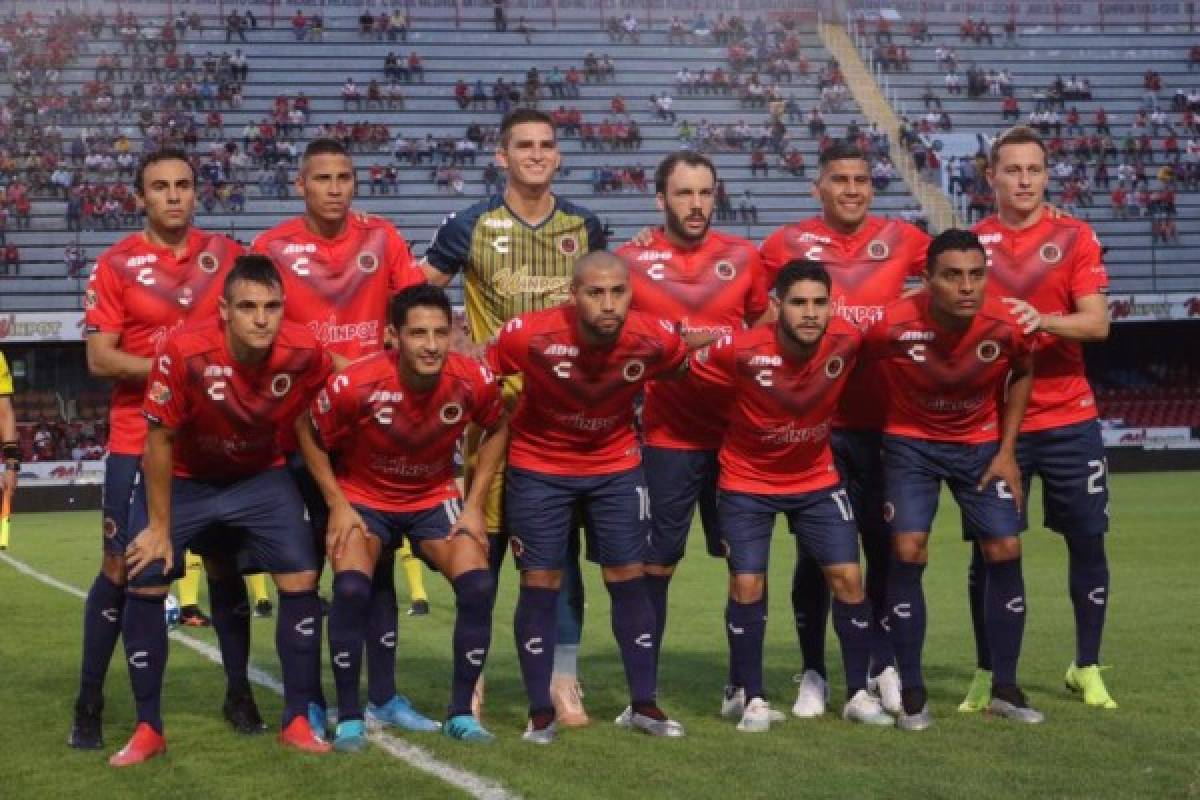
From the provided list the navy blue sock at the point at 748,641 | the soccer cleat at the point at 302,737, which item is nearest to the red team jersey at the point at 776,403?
the navy blue sock at the point at 748,641

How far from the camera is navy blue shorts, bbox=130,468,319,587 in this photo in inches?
319

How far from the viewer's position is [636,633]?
841 centimetres

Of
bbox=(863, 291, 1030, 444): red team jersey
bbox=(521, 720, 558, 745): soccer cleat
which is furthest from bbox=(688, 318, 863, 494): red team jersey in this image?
bbox=(521, 720, 558, 745): soccer cleat

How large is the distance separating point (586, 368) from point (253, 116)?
37.0 meters

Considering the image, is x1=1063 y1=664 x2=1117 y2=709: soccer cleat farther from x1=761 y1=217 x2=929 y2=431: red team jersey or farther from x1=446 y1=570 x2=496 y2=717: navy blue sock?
x1=446 y1=570 x2=496 y2=717: navy blue sock

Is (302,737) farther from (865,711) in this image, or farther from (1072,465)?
(1072,465)

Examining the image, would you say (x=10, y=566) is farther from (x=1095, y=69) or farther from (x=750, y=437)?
(x=1095, y=69)

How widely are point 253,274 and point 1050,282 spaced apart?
12.7 ft

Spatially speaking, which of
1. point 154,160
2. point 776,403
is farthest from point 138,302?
point 776,403

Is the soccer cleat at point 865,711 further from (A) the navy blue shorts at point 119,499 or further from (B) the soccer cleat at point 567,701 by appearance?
(A) the navy blue shorts at point 119,499

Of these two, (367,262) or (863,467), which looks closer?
(367,262)

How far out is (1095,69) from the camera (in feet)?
162

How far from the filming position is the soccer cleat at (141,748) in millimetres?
7750

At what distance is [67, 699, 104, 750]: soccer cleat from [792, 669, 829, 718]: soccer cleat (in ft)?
10.6
